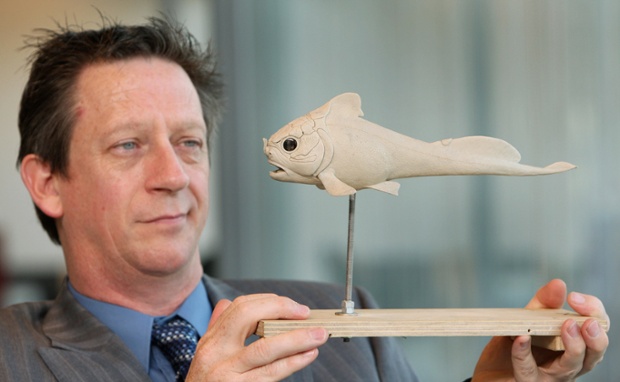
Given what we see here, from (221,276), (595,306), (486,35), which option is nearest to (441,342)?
(221,276)

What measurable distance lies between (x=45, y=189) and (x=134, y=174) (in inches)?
11.3

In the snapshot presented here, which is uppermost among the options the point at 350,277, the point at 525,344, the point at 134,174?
the point at 134,174

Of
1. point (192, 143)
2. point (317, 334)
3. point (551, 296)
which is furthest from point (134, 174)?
point (551, 296)

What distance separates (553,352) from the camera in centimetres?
150

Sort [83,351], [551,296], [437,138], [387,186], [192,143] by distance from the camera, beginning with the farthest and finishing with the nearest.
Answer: [437,138]
[192,143]
[83,351]
[551,296]
[387,186]

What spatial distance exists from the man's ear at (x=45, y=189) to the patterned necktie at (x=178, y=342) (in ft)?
1.19

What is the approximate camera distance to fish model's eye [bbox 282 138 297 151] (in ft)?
4.47

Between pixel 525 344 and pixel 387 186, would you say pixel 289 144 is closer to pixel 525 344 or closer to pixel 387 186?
pixel 387 186

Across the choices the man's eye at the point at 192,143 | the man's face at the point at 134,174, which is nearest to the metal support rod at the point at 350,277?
the man's face at the point at 134,174

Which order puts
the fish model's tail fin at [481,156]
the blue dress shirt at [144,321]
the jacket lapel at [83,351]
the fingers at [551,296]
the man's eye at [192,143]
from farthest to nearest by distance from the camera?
the man's eye at [192,143] < the blue dress shirt at [144,321] < the jacket lapel at [83,351] < the fingers at [551,296] < the fish model's tail fin at [481,156]

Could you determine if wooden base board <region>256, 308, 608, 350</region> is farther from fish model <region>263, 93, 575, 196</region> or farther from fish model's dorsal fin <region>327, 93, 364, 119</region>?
fish model's dorsal fin <region>327, 93, 364, 119</region>

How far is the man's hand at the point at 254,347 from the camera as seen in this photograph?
1303 millimetres

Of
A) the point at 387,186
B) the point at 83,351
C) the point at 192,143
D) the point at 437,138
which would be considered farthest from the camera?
the point at 437,138

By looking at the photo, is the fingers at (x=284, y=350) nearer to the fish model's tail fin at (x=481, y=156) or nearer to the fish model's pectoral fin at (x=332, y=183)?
the fish model's pectoral fin at (x=332, y=183)
